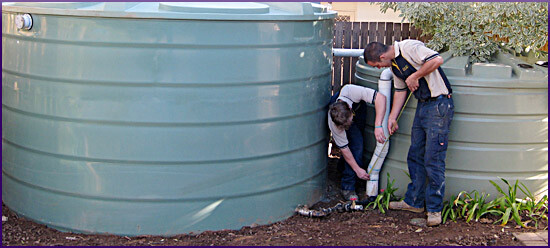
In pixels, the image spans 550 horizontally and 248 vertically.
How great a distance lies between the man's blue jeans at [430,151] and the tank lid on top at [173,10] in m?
0.99

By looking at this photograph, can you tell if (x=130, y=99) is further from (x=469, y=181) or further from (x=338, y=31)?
(x=338, y=31)

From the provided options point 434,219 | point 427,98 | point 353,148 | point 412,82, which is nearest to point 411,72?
point 412,82

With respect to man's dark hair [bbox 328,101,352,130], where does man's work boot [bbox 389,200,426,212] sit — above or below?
below

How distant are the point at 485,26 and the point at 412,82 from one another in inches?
38.9

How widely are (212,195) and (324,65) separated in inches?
48.6

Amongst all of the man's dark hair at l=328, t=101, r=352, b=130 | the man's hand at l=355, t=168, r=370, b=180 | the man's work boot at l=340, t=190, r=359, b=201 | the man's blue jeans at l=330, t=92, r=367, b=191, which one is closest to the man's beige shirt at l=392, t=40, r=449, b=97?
the man's dark hair at l=328, t=101, r=352, b=130

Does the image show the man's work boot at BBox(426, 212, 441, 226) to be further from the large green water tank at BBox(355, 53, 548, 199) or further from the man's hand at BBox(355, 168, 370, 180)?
the man's hand at BBox(355, 168, 370, 180)

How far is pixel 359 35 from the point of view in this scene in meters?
6.17

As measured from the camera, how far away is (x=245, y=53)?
3.74 meters

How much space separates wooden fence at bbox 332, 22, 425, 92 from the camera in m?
6.05

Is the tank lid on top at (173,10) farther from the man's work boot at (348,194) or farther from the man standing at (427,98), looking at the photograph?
the man's work boot at (348,194)

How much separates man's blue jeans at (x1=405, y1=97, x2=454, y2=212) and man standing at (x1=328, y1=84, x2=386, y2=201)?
0.30m

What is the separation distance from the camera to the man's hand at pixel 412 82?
4069mm

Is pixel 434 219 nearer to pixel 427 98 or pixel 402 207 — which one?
pixel 402 207
